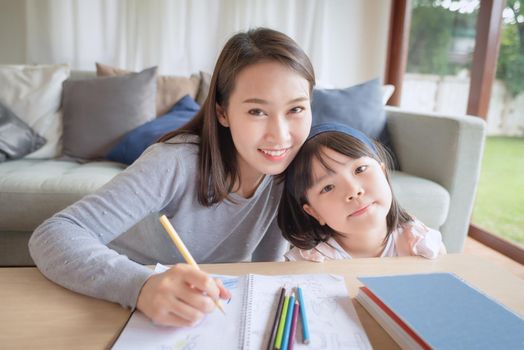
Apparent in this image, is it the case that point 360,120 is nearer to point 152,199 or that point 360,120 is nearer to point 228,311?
point 152,199

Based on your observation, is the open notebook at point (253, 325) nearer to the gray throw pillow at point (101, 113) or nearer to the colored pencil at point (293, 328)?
the colored pencil at point (293, 328)

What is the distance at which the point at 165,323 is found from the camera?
1.59 ft

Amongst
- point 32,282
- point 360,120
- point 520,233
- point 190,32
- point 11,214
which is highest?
point 190,32

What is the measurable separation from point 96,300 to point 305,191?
1.52 feet

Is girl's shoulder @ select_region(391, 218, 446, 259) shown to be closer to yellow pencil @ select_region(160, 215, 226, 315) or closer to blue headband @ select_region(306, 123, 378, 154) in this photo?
blue headband @ select_region(306, 123, 378, 154)

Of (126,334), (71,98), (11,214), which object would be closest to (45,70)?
(71,98)

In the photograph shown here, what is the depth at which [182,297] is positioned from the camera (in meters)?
0.48

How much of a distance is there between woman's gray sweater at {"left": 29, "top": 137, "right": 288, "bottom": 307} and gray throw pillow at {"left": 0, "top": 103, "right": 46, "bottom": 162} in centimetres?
104

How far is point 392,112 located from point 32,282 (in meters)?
1.75

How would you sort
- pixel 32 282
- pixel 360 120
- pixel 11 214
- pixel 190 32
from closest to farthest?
pixel 32 282 → pixel 11 214 → pixel 360 120 → pixel 190 32

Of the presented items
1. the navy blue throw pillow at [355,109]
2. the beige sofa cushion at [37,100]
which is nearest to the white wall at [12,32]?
the beige sofa cushion at [37,100]

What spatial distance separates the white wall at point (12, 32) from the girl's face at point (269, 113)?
236 cm

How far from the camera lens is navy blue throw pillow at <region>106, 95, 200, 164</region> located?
172 cm

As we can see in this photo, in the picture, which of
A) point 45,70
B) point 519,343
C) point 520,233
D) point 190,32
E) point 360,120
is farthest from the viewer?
point 190,32
